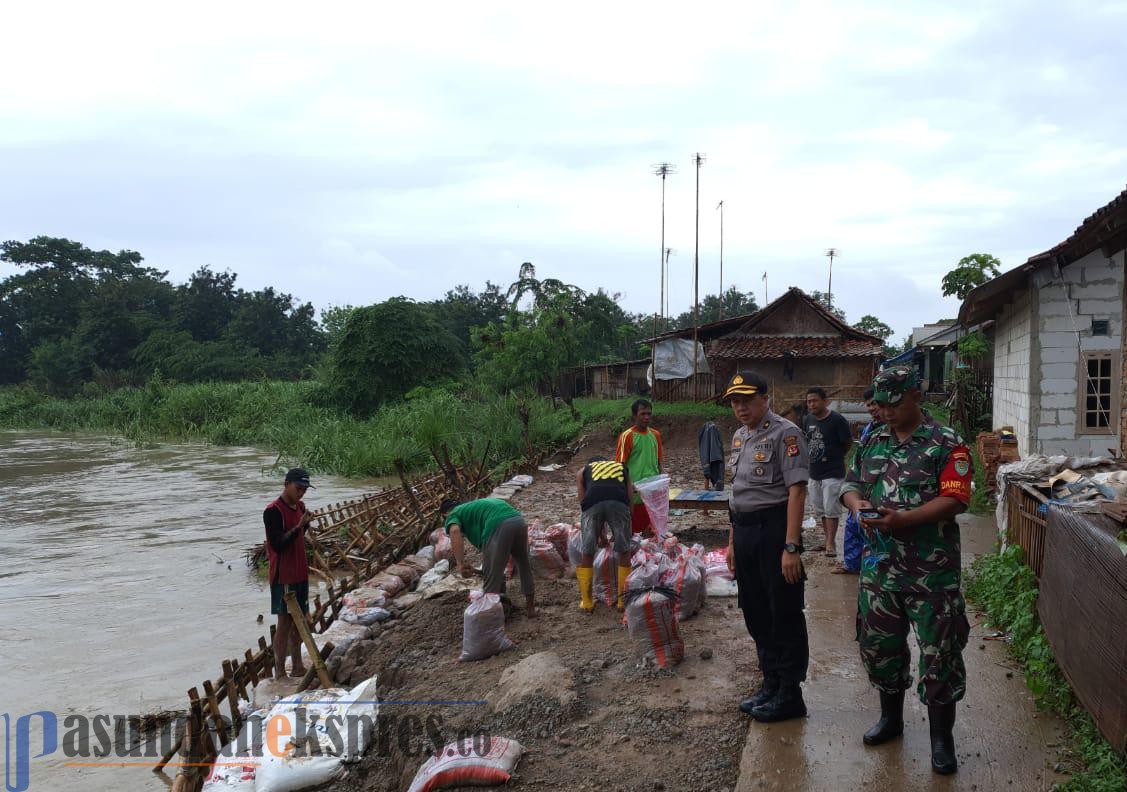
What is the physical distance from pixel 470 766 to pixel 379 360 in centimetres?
2762

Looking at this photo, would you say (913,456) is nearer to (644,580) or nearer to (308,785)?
(644,580)

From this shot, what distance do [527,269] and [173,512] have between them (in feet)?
67.3

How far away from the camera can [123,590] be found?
10133 mm

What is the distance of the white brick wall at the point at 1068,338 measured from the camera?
28.6ft

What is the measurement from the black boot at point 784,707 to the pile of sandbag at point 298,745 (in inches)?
86.2

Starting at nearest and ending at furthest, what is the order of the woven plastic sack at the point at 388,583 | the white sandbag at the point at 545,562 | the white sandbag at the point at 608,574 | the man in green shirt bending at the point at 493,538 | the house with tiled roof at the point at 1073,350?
the man in green shirt bending at the point at 493,538 < the white sandbag at the point at 608,574 < the white sandbag at the point at 545,562 < the woven plastic sack at the point at 388,583 < the house with tiled roof at the point at 1073,350

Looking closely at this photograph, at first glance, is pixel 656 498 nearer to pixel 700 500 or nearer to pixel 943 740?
pixel 700 500

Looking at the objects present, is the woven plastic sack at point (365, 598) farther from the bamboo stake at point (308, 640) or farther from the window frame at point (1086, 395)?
the window frame at point (1086, 395)

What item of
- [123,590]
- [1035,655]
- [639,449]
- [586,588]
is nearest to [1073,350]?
[639,449]

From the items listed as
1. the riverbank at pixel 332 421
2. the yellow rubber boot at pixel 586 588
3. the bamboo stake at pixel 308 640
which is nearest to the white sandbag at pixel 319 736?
the bamboo stake at pixel 308 640

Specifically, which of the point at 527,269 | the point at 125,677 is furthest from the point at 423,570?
the point at 527,269

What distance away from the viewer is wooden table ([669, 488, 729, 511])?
8383mm

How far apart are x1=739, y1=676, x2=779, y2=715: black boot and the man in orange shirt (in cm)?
305

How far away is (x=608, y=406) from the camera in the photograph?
84.3 feet
